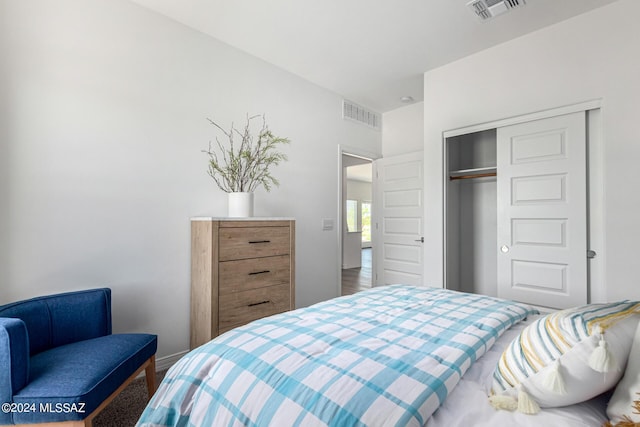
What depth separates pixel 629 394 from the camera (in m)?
0.75

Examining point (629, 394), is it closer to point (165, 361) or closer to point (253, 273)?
point (253, 273)

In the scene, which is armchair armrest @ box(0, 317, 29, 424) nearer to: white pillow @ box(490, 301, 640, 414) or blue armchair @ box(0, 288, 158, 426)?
blue armchair @ box(0, 288, 158, 426)

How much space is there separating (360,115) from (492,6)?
2.10 meters

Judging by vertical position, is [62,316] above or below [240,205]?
below

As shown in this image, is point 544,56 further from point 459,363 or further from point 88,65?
point 88,65

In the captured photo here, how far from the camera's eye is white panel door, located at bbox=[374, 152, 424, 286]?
13.0ft

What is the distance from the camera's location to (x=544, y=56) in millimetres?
2607

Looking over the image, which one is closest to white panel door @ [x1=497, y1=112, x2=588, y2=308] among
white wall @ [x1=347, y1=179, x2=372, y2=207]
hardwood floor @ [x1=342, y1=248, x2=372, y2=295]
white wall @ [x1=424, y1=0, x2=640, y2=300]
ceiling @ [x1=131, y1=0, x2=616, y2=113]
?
white wall @ [x1=424, y1=0, x2=640, y2=300]

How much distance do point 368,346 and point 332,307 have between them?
0.51 metres

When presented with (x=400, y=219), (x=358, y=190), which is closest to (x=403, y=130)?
(x=400, y=219)

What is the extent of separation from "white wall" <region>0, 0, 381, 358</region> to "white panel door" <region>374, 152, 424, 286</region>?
1.99m

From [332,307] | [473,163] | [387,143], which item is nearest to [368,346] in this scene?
[332,307]

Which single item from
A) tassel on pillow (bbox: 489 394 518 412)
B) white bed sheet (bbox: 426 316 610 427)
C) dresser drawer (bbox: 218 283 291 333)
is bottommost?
dresser drawer (bbox: 218 283 291 333)

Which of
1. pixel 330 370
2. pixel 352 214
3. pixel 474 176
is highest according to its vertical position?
pixel 474 176
